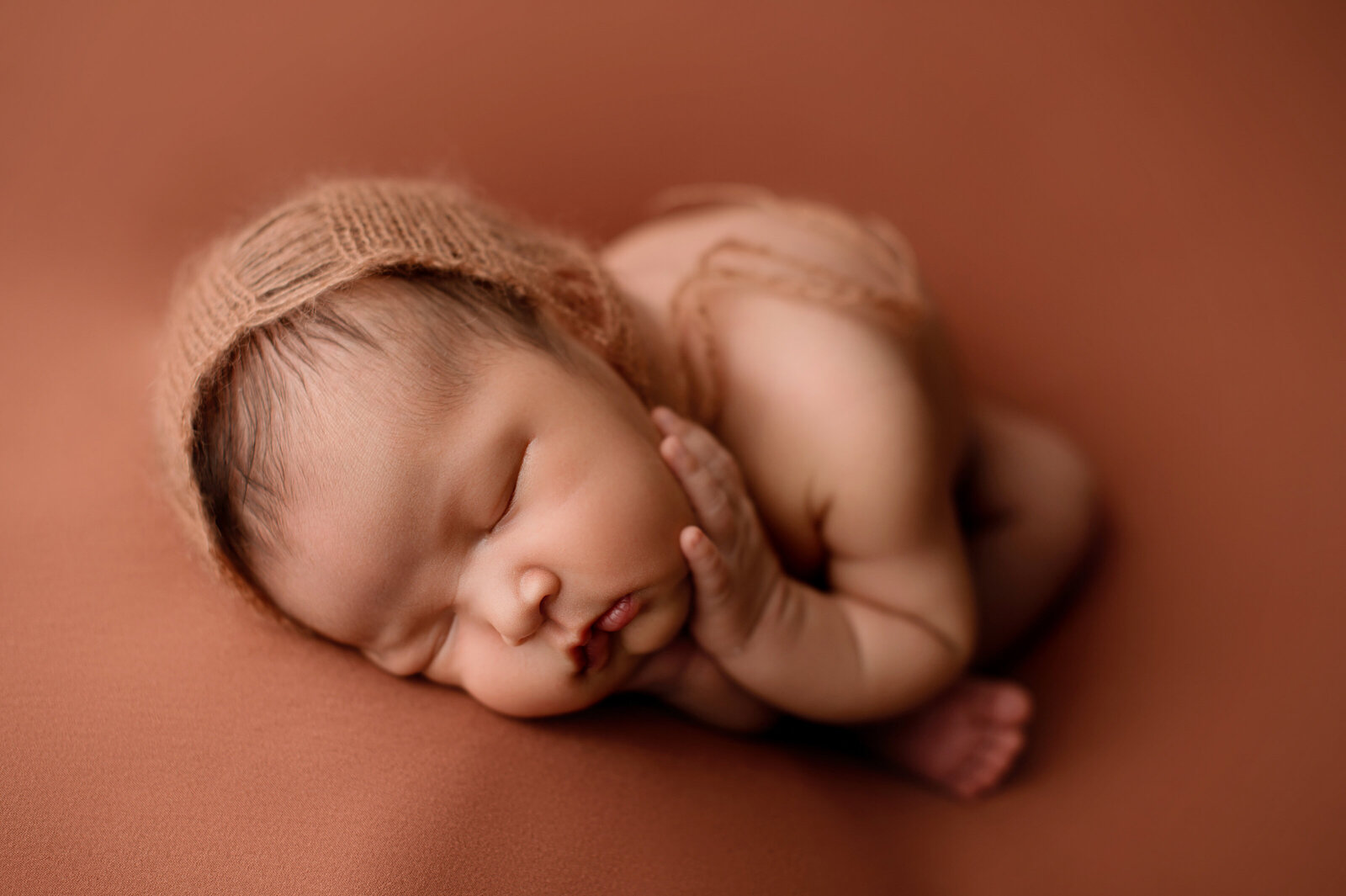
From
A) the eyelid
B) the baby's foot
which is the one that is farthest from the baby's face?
the baby's foot

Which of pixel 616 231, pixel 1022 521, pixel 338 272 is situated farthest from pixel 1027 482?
pixel 338 272

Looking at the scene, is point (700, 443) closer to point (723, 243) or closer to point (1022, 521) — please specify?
point (723, 243)

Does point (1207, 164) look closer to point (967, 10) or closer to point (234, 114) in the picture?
point (967, 10)

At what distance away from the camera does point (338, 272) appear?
0.65m

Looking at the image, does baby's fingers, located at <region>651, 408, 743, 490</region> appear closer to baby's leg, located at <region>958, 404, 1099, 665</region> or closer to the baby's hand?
the baby's hand

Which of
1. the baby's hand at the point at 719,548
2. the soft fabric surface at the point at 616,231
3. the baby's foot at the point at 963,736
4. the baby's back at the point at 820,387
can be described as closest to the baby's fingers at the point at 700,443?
the baby's hand at the point at 719,548

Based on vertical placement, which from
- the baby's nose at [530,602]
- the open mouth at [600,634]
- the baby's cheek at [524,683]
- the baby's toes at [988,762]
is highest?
the baby's nose at [530,602]

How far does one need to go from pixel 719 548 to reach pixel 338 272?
346 millimetres

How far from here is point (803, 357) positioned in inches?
33.5

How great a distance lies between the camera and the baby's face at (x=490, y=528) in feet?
2.05

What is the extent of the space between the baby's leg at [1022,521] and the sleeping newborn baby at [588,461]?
0.10 meters

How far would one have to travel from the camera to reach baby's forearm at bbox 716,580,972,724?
2.57ft

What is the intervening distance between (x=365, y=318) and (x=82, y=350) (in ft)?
1.40

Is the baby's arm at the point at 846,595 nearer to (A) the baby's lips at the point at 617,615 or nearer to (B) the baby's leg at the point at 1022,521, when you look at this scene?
(A) the baby's lips at the point at 617,615
